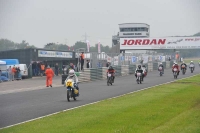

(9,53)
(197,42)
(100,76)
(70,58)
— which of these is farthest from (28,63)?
(197,42)

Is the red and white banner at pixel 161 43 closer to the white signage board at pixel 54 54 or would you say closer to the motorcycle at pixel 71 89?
the white signage board at pixel 54 54

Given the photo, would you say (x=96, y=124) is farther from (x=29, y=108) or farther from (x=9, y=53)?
(x=9, y=53)

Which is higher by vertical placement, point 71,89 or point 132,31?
point 132,31

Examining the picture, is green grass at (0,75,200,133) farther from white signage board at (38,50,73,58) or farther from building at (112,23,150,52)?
building at (112,23,150,52)

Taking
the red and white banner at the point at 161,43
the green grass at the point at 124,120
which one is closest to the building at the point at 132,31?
the red and white banner at the point at 161,43

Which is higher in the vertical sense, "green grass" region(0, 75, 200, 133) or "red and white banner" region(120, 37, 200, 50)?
"red and white banner" region(120, 37, 200, 50)

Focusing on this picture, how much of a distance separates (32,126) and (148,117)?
3.42 metres

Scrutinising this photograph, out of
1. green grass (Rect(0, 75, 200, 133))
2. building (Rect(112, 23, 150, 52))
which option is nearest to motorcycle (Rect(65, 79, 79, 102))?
green grass (Rect(0, 75, 200, 133))

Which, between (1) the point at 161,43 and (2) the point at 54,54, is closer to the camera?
(2) the point at 54,54

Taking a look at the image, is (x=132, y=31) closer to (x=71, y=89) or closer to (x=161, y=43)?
(x=161, y=43)

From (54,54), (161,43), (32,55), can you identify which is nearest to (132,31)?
(161,43)

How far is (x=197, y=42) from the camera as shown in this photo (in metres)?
76.1

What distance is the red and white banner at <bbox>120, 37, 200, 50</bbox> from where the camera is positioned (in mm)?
76562

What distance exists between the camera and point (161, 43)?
8000cm
